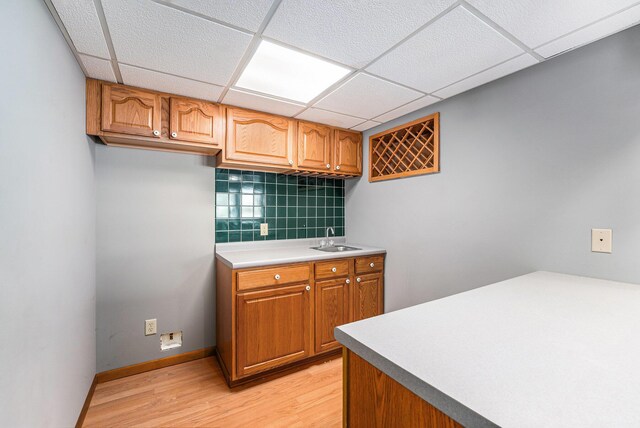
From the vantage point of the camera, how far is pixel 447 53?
1477 millimetres

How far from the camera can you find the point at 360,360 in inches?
30.6

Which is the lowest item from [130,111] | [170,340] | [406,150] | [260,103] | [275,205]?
[170,340]

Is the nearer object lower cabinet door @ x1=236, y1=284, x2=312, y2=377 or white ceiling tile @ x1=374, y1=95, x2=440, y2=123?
lower cabinet door @ x1=236, y1=284, x2=312, y2=377

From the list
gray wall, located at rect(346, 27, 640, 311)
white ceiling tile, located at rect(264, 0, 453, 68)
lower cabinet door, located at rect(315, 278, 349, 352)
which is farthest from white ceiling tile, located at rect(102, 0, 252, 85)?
lower cabinet door, located at rect(315, 278, 349, 352)

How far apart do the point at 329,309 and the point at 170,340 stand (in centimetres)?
132

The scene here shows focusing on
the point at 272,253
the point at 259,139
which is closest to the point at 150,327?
the point at 272,253

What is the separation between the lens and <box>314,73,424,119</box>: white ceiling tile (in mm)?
1813

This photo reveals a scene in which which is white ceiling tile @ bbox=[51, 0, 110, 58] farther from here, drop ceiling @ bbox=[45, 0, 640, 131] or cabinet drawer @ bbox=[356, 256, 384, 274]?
cabinet drawer @ bbox=[356, 256, 384, 274]

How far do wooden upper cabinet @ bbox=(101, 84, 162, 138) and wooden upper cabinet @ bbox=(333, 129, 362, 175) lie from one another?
4.99ft

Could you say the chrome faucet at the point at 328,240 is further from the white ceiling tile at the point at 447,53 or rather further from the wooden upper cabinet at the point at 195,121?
the white ceiling tile at the point at 447,53

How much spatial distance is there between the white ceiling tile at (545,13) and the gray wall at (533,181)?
0.89 ft

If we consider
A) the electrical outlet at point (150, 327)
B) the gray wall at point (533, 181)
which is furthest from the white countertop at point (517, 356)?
the electrical outlet at point (150, 327)

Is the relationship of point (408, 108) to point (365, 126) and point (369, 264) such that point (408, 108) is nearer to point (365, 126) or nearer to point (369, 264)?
point (365, 126)

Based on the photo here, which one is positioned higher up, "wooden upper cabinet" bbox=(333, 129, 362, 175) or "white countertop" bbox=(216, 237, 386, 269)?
"wooden upper cabinet" bbox=(333, 129, 362, 175)
